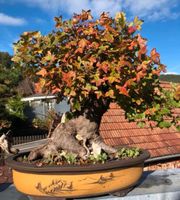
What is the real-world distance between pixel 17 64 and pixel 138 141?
132 inches

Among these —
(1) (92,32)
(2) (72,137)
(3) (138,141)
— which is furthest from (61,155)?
(3) (138,141)

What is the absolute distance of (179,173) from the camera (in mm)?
2414

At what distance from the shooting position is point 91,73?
1930 mm

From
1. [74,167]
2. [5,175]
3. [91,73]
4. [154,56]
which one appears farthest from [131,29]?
[5,175]

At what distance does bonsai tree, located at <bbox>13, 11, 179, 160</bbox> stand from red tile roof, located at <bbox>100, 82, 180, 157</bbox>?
9.02 feet

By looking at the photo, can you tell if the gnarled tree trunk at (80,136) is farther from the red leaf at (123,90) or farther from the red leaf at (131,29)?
the red leaf at (131,29)

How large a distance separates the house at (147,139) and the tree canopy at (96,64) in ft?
8.69

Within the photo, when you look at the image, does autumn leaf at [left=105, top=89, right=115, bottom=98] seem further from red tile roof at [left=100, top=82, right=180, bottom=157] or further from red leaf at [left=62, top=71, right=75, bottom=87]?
red tile roof at [left=100, top=82, right=180, bottom=157]

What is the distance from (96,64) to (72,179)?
0.63 metres

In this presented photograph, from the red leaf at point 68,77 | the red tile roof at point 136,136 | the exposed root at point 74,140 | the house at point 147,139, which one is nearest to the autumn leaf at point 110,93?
the red leaf at point 68,77

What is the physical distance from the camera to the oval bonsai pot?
1.82m

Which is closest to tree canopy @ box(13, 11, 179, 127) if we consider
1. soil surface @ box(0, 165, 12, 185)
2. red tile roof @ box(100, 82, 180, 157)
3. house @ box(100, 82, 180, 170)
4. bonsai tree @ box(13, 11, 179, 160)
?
bonsai tree @ box(13, 11, 179, 160)

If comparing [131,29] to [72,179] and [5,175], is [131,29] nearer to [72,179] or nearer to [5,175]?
[72,179]

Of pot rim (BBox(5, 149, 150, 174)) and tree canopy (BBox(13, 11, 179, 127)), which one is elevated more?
tree canopy (BBox(13, 11, 179, 127))
